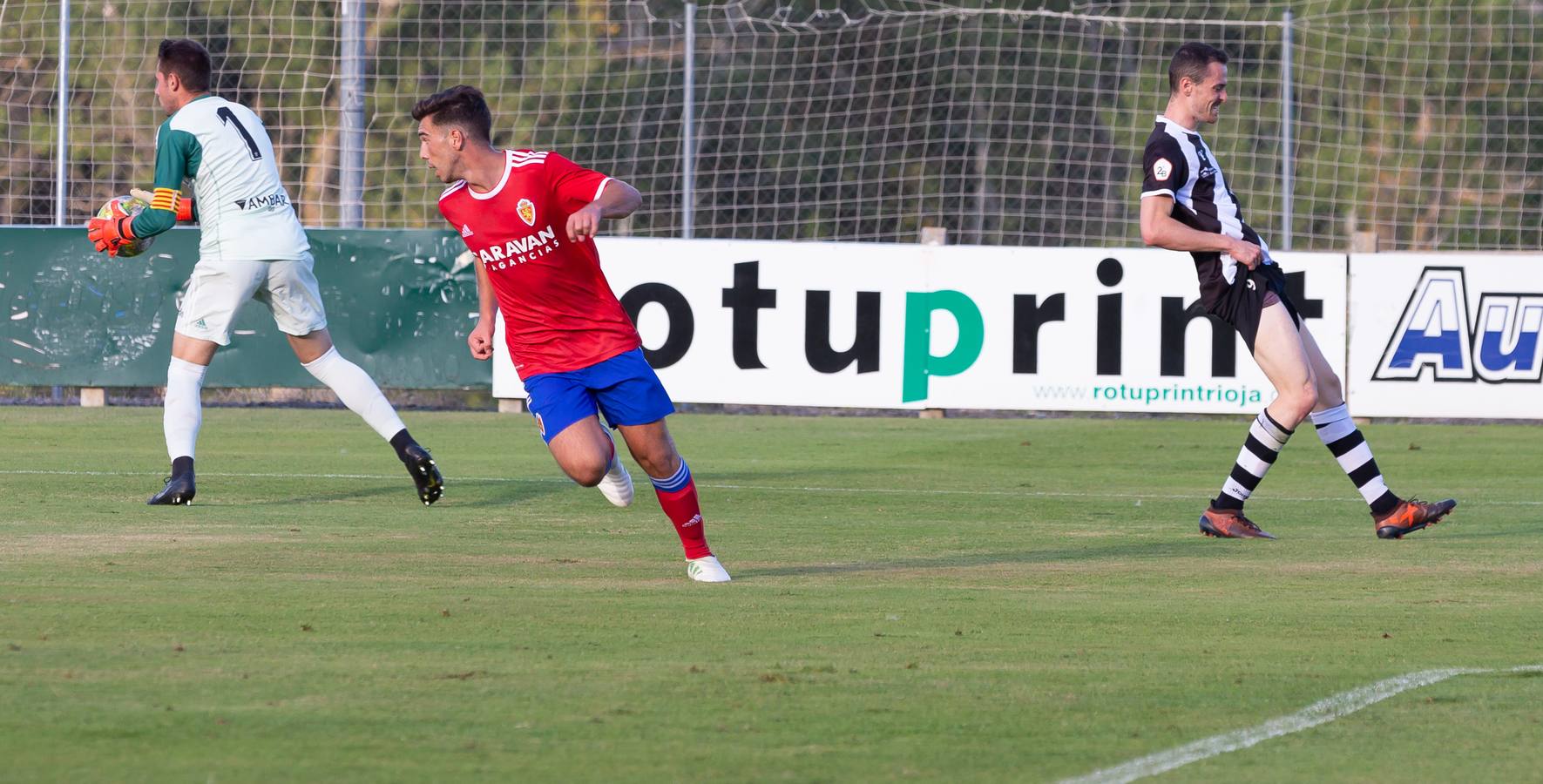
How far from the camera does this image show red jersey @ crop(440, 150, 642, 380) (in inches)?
268

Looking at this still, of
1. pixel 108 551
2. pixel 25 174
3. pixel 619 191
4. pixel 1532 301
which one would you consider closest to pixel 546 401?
pixel 619 191

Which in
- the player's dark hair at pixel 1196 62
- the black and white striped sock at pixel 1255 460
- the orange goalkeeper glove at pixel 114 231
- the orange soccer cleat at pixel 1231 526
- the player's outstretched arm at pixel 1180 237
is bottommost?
the orange soccer cleat at pixel 1231 526

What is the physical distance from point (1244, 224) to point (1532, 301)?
7523 mm

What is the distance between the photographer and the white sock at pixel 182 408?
8.90m

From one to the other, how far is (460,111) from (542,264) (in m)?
0.59

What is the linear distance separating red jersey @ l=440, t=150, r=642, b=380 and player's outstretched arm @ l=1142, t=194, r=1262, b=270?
2427 mm

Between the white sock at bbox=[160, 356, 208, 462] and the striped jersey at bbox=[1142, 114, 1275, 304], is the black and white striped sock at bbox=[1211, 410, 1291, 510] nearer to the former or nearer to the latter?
the striped jersey at bbox=[1142, 114, 1275, 304]

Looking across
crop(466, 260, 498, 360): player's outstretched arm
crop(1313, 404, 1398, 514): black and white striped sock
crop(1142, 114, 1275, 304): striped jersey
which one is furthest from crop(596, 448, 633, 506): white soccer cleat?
crop(1313, 404, 1398, 514): black and white striped sock

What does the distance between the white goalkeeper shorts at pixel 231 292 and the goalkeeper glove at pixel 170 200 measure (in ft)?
0.80

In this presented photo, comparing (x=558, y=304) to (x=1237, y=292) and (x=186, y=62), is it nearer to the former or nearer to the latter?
(x=186, y=62)

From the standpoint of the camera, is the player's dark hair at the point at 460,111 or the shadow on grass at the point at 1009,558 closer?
the player's dark hair at the point at 460,111

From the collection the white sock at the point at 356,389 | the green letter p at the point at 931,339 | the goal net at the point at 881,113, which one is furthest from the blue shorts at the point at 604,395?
the goal net at the point at 881,113

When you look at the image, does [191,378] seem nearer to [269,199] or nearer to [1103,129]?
[269,199]

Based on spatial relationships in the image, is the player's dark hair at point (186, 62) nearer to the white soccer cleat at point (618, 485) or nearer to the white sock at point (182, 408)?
the white sock at point (182, 408)
